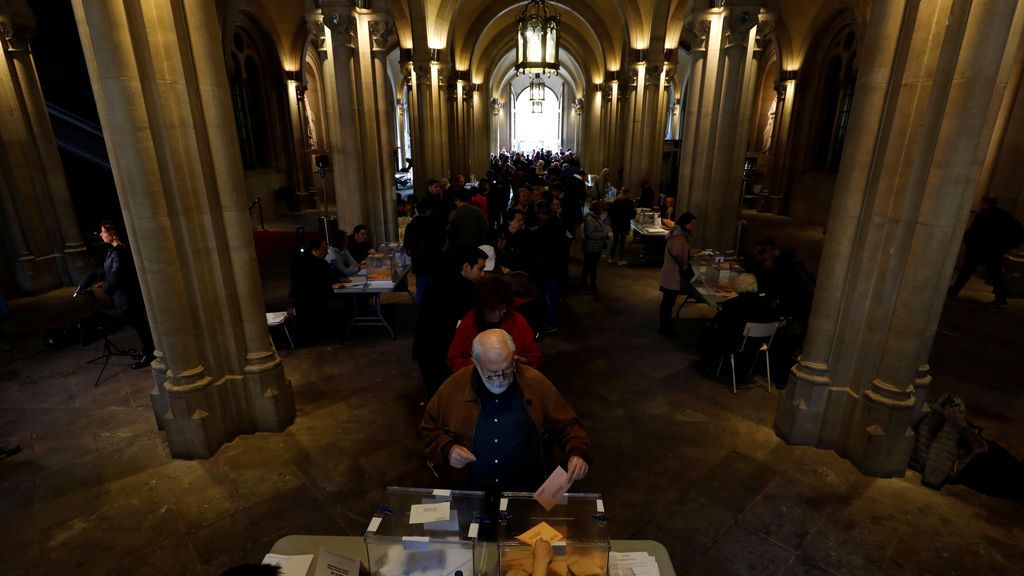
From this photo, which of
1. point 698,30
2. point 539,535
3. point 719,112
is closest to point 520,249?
point 719,112

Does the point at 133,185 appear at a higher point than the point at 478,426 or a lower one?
higher

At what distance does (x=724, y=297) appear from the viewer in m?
6.07

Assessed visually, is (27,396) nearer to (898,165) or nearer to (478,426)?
(478,426)

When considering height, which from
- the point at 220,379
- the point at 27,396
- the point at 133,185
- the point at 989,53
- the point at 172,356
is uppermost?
the point at 989,53

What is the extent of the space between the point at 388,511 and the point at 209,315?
3141mm

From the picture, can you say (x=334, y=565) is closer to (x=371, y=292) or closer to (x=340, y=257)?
(x=371, y=292)

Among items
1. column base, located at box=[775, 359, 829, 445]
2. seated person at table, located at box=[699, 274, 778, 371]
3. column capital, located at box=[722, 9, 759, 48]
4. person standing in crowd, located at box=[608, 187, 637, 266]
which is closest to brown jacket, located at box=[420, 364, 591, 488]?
column base, located at box=[775, 359, 829, 445]

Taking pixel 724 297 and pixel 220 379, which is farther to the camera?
pixel 724 297

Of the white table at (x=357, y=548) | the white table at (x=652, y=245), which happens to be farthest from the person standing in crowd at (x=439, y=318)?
the white table at (x=652, y=245)

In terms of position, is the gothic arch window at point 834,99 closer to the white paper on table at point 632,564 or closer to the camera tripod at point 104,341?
the white paper on table at point 632,564

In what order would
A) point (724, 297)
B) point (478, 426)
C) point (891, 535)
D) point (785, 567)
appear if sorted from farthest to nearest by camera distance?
point (724, 297)
point (891, 535)
point (785, 567)
point (478, 426)

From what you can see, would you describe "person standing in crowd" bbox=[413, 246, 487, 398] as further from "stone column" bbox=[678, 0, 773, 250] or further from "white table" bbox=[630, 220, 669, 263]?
"white table" bbox=[630, 220, 669, 263]

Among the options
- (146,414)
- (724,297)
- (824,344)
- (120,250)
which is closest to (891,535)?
(824,344)

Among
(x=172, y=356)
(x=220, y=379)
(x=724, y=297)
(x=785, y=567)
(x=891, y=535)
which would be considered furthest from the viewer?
(x=724, y=297)
